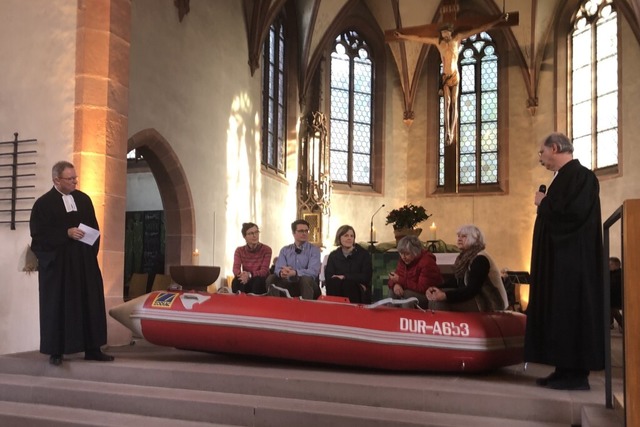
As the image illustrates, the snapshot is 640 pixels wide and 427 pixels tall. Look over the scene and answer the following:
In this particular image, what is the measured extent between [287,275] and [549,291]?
2.78 meters

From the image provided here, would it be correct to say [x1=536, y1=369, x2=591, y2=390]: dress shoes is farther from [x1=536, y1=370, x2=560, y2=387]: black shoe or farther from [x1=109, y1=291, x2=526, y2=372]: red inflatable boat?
[x1=109, y1=291, x2=526, y2=372]: red inflatable boat

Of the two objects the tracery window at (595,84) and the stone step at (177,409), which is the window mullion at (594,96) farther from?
the stone step at (177,409)

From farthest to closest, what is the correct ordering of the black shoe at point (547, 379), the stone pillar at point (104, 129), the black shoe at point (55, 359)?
the stone pillar at point (104, 129) < the black shoe at point (55, 359) < the black shoe at point (547, 379)

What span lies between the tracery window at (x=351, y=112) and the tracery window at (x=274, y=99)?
1.94m

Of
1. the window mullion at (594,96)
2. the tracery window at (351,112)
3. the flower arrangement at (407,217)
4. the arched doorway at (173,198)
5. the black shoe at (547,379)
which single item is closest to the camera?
the black shoe at (547,379)

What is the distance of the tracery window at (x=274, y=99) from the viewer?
1330 cm

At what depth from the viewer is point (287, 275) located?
6.31m

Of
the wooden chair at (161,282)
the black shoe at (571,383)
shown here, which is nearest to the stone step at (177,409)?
the black shoe at (571,383)

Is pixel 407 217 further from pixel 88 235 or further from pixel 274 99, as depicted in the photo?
pixel 88 235

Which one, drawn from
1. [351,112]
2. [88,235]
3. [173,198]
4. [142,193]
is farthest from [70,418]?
[351,112]

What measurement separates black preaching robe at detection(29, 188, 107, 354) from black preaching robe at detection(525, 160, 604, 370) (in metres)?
2.98

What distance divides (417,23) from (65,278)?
508 inches

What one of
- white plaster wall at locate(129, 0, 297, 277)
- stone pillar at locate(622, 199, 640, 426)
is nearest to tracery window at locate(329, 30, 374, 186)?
white plaster wall at locate(129, 0, 297, 277)

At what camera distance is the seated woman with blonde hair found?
489 cm
